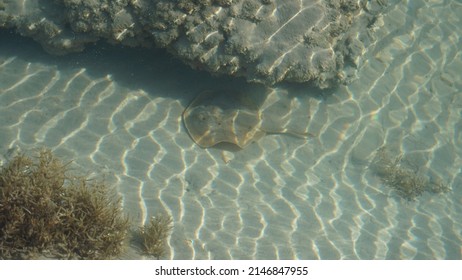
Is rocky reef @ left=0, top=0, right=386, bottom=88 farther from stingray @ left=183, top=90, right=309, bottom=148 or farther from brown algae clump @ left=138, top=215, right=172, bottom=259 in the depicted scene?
brown algae clump @ left=138, top=215, right=172, bottom=259

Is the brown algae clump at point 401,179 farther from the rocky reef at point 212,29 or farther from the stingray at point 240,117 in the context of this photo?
the rocky reef at point 212,29

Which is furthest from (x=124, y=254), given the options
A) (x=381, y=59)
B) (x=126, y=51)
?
(x=381, y=59)

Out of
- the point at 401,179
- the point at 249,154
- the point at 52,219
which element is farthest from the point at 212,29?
the point at 401,179

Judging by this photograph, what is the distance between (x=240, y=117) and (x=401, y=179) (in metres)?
3.00

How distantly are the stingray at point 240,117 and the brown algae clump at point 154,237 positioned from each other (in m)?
1.73

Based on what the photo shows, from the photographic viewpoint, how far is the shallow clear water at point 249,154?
6012 mm

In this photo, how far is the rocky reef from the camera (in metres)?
6.43

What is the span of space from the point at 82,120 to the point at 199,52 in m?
2.15

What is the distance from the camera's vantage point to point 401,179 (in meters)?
7.37

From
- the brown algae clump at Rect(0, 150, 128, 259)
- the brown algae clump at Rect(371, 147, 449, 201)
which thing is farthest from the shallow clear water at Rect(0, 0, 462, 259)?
the brown algae clump at Rect(0, 150, 128, 259)

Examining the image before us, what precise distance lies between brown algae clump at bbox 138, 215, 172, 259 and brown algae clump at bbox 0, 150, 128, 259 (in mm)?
242

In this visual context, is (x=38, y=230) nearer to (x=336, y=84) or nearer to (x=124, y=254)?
(x=124, y=254)

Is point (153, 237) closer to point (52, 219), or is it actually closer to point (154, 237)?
point (154, 237)

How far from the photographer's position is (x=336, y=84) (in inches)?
310
